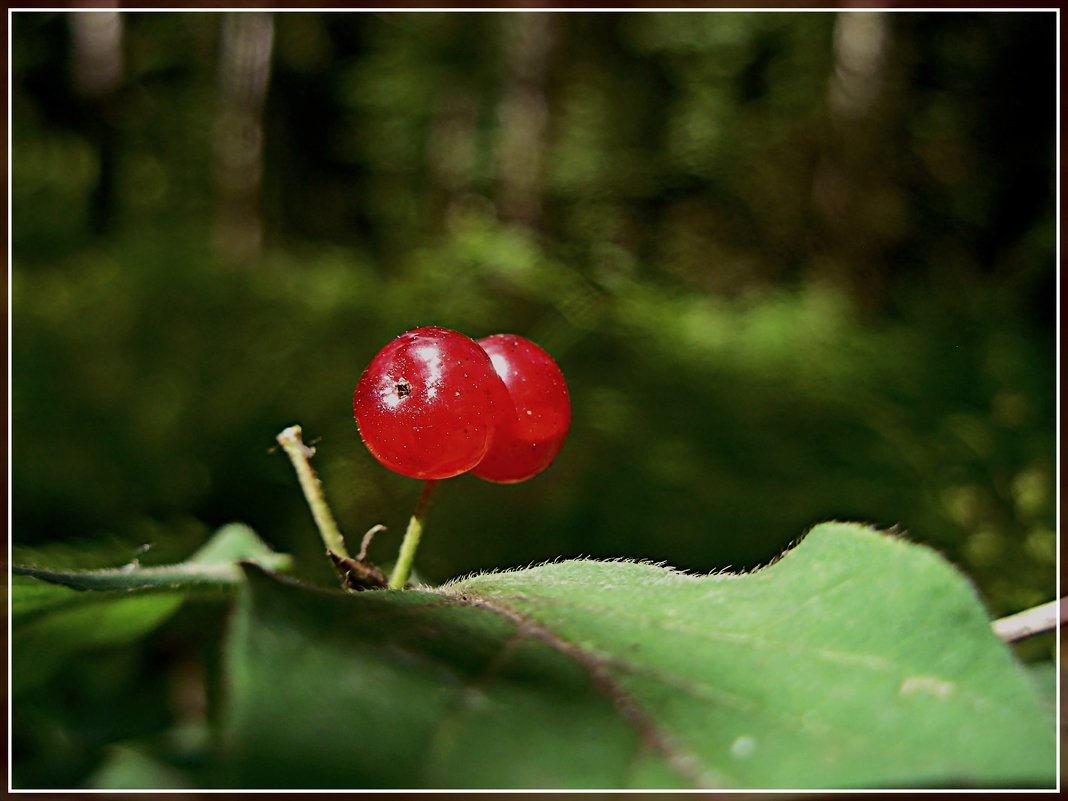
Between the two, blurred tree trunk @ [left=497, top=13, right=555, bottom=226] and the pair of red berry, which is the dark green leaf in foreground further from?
blurred tree trunk @ [left=497, top=13, right=555, bottom=226]

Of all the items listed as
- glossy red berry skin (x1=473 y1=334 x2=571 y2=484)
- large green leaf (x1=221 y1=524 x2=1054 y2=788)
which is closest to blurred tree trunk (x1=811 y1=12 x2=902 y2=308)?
glossy red berry skin (x1=473 y1=334 x2=571 y2=484)

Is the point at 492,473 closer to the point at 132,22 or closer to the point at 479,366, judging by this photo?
the point at 479,366

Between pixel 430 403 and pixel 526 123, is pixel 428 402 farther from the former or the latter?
pixel 526 123

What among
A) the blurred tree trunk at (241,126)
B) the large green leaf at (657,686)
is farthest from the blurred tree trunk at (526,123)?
the large green leaf at (657,686)

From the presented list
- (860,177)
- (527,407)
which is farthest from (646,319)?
(527,407)

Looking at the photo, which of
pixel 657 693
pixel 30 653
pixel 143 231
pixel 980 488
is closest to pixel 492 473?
pixel 657 693
